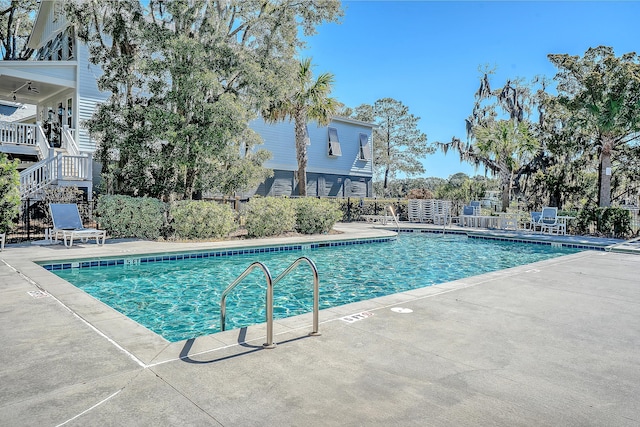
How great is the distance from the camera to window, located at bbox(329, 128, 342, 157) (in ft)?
77.3

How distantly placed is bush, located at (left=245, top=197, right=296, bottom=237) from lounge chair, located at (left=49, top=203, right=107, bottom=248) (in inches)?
157

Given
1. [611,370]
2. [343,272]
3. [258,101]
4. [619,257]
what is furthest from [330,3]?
[611,370]

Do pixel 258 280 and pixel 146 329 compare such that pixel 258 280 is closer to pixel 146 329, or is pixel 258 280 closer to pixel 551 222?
pixel 146 329

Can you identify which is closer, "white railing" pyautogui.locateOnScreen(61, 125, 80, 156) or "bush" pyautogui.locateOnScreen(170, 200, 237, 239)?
"bush" pyautogui.locateOnScreen(170, 200, 237, 239)

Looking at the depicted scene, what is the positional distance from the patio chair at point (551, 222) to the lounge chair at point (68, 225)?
1402 cm

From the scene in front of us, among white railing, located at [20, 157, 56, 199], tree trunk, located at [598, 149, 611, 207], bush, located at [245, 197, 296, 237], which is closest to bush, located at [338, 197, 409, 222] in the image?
bush, located at [245, 197, 296, 237]

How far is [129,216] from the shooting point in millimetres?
10906

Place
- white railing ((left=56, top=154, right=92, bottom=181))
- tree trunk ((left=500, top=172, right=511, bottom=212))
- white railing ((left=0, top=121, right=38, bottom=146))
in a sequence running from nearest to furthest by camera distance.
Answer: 1. white railing ((left=56, top=154, right=92, bottom=181))
2. white railing ((left=0, top=121, right=38, bottom=146))
3. tree trunk ((left=500, top=172, right=511, bottom=212))

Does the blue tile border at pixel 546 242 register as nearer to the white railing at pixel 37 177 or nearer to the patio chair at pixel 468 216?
the patio chair at pixel 468 216

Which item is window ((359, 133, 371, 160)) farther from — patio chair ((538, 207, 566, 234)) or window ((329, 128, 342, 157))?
patio chair ((538, 207, 566, 234))

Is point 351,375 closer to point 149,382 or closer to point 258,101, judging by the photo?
point 149,382

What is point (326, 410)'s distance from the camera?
7.57 feet

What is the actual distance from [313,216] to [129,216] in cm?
554

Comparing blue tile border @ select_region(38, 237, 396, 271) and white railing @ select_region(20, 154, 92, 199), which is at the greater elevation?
white railing @ select_region(20, 154, 92, 199)
